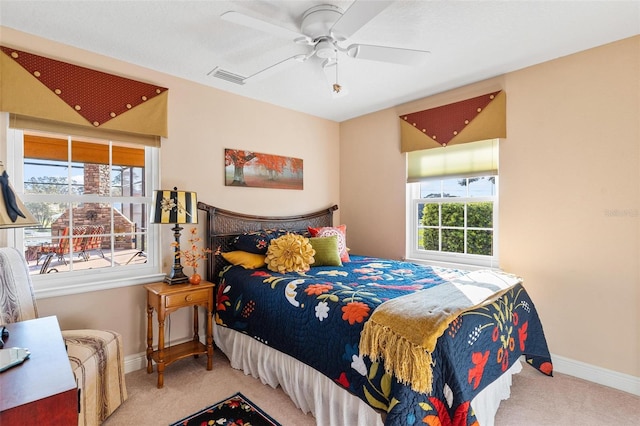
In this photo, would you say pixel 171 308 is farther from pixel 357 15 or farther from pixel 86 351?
pixel 357 15

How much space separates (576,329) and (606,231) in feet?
2.56

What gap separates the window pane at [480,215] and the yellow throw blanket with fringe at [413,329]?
1.27 m

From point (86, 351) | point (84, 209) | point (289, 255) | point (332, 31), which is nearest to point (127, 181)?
point (84, 209)

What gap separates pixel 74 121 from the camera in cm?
234

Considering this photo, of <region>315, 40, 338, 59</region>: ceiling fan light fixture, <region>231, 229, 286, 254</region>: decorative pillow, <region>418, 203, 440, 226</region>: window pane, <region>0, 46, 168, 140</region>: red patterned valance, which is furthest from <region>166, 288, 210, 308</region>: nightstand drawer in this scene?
<region>418, 203, 440, 226</region>: window pane

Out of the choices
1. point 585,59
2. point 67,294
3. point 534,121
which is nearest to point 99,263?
point 67,294

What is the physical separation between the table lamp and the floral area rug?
98cm

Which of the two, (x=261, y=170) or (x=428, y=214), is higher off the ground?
(x=261, y=170)

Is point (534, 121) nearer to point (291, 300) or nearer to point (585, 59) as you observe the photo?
point (585, 59)

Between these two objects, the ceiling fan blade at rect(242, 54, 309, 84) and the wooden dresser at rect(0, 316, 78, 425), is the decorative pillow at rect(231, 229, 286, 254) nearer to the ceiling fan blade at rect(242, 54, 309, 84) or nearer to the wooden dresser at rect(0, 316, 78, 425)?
the ceiling fan blade at rect(242, 54, 309, 84)

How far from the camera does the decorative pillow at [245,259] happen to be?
9.29 feet

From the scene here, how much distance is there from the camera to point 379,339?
158cm

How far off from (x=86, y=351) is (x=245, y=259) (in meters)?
1.29

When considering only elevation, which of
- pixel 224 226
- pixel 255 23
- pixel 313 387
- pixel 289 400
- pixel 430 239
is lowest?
pixel 289 400
